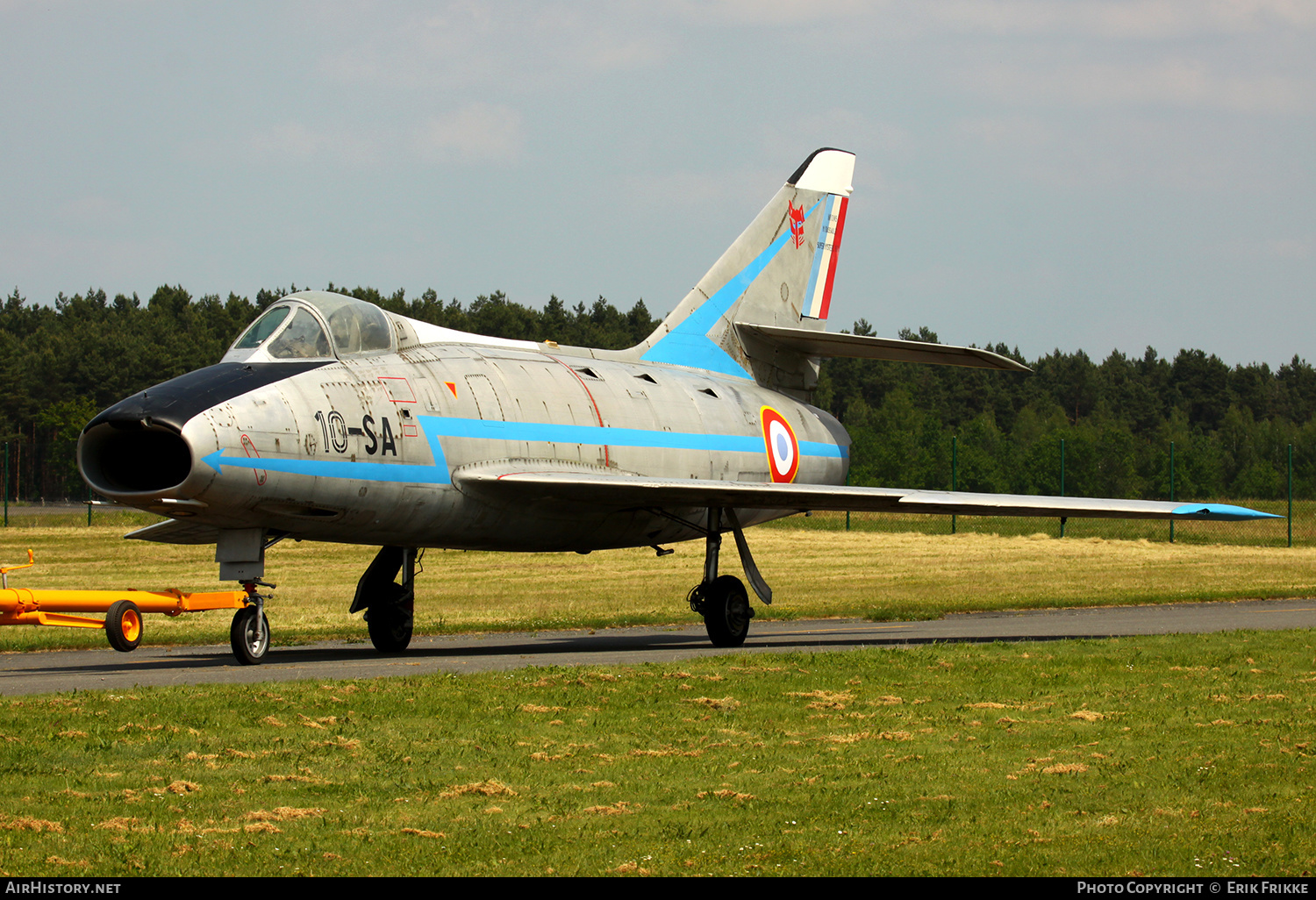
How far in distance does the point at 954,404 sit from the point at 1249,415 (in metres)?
24.2

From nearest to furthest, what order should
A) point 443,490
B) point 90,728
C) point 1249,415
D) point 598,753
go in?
point 598,753, point 90,728, point 443,490, point 1249,415

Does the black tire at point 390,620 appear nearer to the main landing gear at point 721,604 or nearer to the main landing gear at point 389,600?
the main landing gear at point 389,600

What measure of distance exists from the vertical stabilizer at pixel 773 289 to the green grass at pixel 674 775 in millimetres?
8744

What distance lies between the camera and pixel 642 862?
5707mm

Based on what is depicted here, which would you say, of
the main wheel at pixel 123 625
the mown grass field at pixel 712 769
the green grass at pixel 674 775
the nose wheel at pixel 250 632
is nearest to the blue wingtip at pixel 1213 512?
the mown grass field at pixel 712 769

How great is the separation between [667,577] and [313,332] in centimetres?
1540

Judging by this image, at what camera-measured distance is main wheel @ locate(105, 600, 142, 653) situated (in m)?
13.8

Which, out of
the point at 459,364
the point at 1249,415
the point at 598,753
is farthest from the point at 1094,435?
the point at 598,753

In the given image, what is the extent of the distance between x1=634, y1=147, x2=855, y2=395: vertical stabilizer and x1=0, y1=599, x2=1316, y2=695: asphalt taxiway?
387 centimetres

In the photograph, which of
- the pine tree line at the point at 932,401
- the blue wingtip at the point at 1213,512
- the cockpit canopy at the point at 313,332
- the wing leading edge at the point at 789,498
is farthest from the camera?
the pine tree line at the point at 932,401

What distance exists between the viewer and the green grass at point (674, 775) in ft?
19.0

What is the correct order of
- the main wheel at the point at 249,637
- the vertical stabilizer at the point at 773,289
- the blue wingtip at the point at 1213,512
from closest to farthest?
the main wheel at the point at 249,637, the blue wingtip at the point at 1213,512, the vertical stabilizer at the point at 773,289

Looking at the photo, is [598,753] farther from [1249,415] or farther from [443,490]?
[1249,415]
